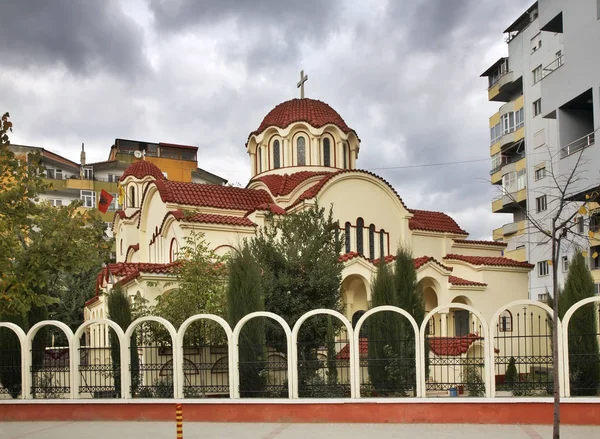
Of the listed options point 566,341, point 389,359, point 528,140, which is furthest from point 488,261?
point 389,359

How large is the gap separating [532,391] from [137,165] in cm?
2512

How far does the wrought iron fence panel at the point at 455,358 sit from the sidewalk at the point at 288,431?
1299mm

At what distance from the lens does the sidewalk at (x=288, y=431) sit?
12039mm

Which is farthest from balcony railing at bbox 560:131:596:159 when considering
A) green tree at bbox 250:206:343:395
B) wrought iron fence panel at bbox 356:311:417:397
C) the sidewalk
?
the sidewalk

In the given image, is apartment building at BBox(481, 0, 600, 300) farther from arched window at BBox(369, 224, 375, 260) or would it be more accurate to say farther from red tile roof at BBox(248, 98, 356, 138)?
red tile roof at BBox(248, 98, 356, 138)

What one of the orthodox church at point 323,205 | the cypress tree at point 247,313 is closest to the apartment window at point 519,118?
the orthodox church at point 323,205

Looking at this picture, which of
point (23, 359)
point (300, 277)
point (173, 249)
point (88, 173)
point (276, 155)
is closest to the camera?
point (23, 359)

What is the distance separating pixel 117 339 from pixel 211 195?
1212 cm

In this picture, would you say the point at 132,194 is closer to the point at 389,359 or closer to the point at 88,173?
the point at 88,173

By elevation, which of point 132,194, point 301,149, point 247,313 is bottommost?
point 247,313

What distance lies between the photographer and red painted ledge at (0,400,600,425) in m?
12.9

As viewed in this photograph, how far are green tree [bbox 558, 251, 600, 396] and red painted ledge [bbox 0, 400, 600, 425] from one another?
832 millimetres

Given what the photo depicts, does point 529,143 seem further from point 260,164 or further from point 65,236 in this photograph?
point 65,236

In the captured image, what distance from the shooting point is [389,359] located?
13.6 m
